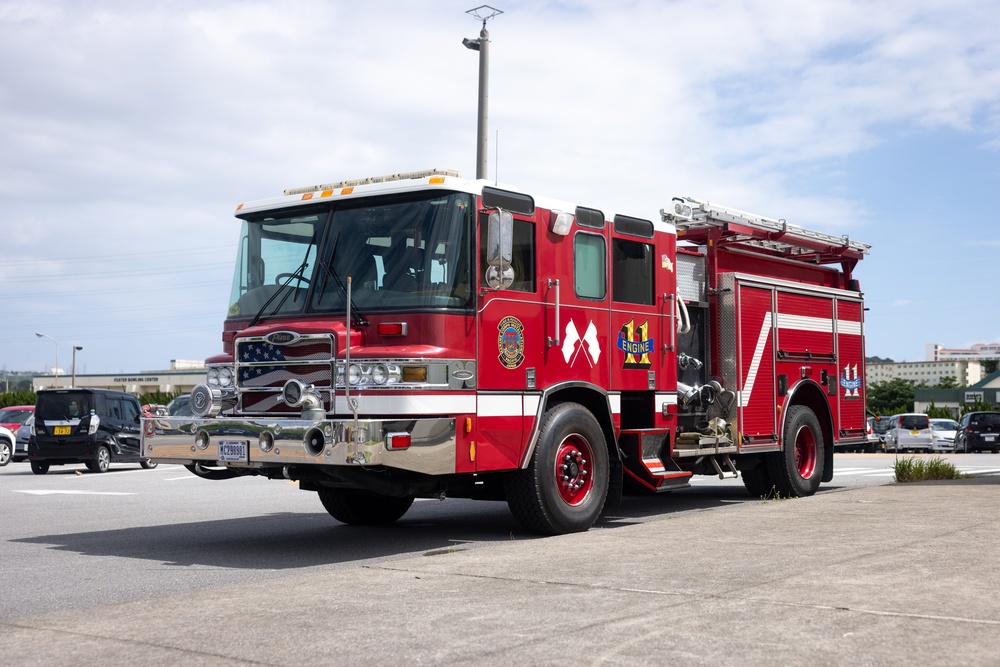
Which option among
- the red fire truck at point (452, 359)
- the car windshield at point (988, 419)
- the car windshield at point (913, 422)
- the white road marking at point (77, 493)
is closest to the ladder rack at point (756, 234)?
the red fire truck at point (452, 359)

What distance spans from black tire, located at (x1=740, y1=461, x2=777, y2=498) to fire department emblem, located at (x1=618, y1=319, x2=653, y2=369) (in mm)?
3265

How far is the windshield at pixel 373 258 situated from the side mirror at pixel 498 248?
0.56ft

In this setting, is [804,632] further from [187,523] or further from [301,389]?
[187,523]

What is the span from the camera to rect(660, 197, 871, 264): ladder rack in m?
13.0

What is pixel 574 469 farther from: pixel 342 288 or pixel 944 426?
pixel 944 426

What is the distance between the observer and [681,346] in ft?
42.1

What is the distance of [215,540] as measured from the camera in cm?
1071

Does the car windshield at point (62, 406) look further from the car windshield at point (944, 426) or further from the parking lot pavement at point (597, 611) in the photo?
the car windshield at point (944, 426)

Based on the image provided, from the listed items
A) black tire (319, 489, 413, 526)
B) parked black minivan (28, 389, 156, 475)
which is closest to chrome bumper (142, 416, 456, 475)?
black tire (319, 489, 413, 526)

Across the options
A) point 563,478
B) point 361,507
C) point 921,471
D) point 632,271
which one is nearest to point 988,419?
point 921,471

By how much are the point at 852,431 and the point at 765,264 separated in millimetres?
2735

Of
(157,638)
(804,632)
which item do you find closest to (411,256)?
(157,638)

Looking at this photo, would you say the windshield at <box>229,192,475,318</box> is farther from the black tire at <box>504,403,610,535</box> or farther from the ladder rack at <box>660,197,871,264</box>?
the ladder rack at <box>660,197,871,264</box>

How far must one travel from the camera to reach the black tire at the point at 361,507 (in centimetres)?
1170
